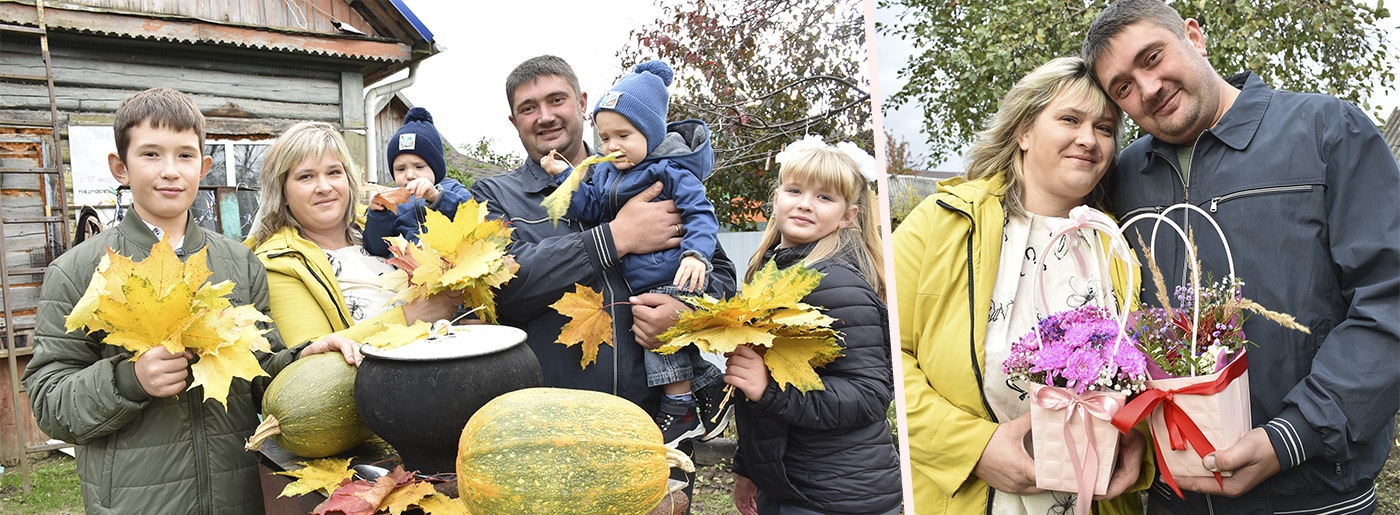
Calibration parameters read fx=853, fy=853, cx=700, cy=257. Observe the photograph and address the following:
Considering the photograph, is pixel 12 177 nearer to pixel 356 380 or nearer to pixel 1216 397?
pixel 356 380

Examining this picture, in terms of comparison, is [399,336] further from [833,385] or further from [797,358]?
[833,385]

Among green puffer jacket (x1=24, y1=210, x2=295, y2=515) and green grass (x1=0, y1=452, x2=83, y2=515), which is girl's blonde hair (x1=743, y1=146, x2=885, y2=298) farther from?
green grass (x1=0, y1=452, x2=83, y2=515)

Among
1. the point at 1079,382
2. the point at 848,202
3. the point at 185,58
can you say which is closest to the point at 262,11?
the point at 185,58

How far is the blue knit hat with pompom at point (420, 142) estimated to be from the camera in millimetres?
3215

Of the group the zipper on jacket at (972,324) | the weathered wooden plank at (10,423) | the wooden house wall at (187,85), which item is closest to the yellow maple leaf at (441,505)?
the zipper on jacket at (972,324)

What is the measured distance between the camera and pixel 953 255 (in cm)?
220

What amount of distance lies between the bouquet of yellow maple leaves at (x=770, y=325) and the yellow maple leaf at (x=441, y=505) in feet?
1.72

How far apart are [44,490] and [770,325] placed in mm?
6636

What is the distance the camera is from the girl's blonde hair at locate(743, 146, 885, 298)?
245cm

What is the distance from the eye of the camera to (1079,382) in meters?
1.74

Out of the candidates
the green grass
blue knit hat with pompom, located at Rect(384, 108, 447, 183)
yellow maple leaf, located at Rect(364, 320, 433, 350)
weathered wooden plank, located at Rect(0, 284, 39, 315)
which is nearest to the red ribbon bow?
yellow maple leaf, located at Rect(364, 320, 433, 350)

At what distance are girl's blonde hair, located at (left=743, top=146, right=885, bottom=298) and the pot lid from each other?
0.87m

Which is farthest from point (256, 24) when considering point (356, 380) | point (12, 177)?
point (356, 380)

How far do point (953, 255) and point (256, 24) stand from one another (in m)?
6.63
